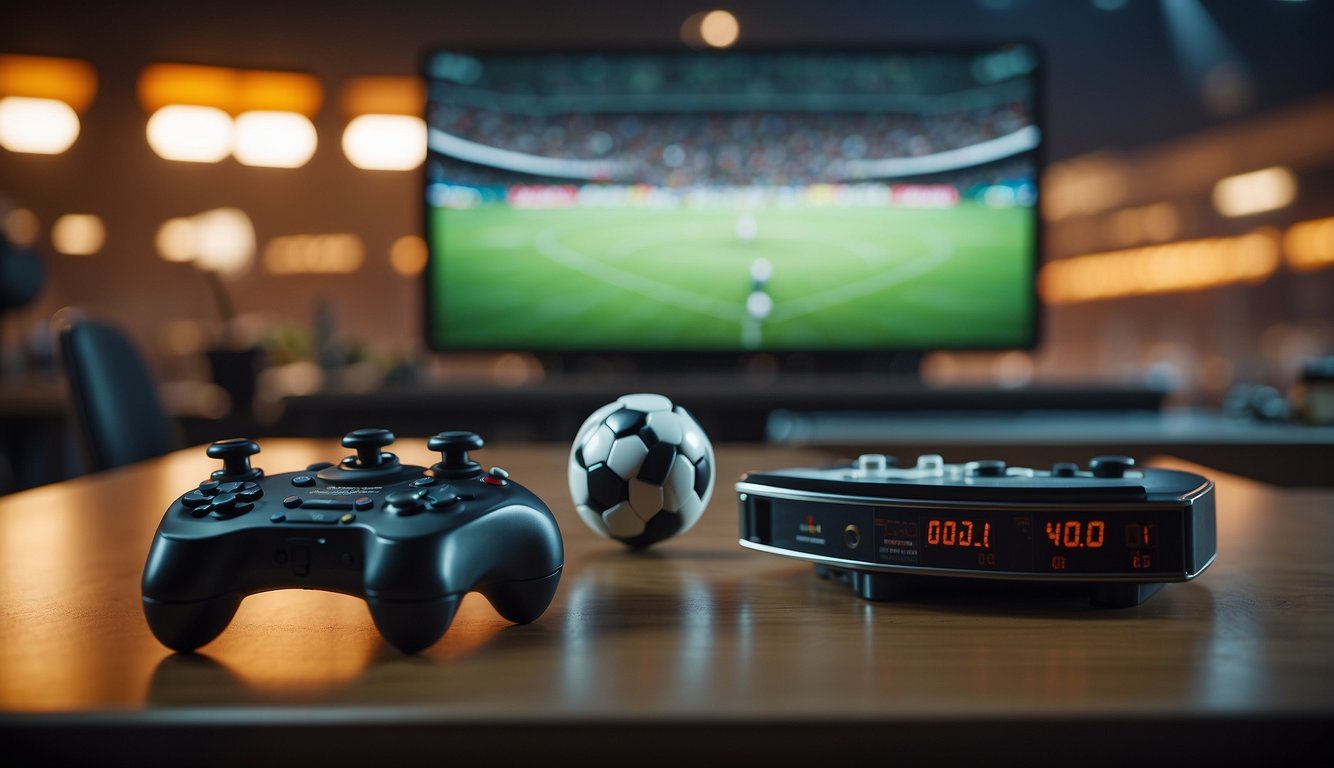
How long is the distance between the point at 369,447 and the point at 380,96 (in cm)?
539

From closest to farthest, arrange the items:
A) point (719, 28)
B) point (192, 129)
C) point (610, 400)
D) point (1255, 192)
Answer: point (610, 400) < point (192, 129) < point (719, 28) < point (1255, 192)

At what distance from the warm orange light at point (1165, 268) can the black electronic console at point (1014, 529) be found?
200 inches

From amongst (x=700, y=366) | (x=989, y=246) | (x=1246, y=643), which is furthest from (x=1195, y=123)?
(x=1246, y=643)

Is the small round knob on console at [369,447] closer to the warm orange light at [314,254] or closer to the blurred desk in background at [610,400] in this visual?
the blurred desk in background at [610,400]

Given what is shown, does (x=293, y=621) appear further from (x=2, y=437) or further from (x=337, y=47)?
(x=337, y=47)

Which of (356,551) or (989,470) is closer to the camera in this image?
(356,551)

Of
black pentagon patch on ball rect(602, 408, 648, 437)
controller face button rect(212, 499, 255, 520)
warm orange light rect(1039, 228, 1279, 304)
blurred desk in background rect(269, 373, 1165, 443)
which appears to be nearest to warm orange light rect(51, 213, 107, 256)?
blurred desk in background rect(269, 373, 1165, 443)

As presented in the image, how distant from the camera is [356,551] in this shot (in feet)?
1.39

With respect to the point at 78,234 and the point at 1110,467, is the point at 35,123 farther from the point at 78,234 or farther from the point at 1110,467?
the point at 1110,467

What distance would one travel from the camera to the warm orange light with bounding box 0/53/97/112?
4.92m

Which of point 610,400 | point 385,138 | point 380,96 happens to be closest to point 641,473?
point 610,400

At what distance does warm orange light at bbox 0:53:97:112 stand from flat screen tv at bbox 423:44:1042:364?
3.89 m

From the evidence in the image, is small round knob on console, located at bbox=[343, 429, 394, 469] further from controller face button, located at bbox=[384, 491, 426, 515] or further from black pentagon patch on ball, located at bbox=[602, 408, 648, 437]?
black pentagon patch on ball, located at bbox=[602, 408, 648, 437]

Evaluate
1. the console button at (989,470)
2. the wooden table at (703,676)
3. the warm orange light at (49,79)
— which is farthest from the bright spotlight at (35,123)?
the console button at (989,470)
